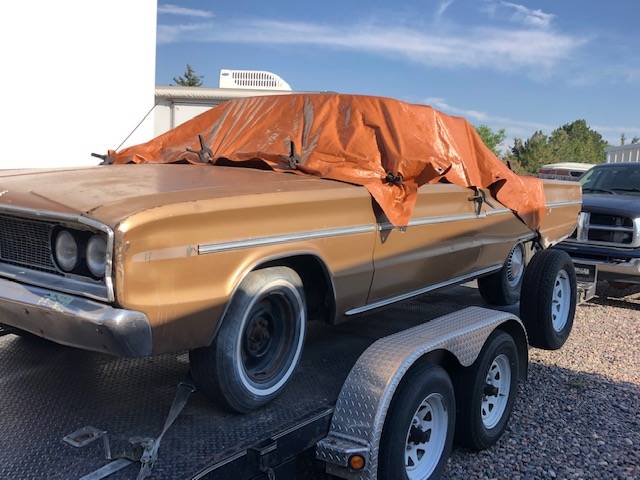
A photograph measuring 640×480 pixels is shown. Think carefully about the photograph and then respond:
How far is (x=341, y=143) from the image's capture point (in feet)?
12.6

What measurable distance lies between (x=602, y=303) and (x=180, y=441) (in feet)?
22.9

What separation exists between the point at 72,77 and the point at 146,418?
7.72 meters

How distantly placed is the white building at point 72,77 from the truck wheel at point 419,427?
5479 mm

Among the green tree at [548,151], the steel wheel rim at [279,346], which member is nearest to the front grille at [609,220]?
the steel wheel rim at [279,346]

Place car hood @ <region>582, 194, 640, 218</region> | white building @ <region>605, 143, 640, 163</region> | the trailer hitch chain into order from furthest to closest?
white building @ <region>605, 143, 640, 163</region> → car hood @ <region>582, 194, 640, 218</region> → the trailer hitch chain

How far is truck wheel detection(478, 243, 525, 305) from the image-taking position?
5602 mm

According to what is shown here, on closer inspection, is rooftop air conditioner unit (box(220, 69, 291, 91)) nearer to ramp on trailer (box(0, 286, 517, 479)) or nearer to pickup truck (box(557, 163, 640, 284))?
pickup truck (box(557, 163, 640, 284))

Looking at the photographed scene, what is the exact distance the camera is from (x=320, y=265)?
126 inches

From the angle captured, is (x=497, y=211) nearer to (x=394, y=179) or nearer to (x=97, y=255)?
(x=394, y=179)

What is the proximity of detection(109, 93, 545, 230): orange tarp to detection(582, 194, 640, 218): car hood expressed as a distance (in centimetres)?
368

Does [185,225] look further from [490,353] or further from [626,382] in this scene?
[626,382]

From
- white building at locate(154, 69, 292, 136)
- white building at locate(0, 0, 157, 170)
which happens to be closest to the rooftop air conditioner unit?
white building at locate(154, 69, 292, 136)

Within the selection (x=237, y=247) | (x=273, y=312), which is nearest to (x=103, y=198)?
(x=237, y=247)

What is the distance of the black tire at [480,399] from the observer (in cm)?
342
